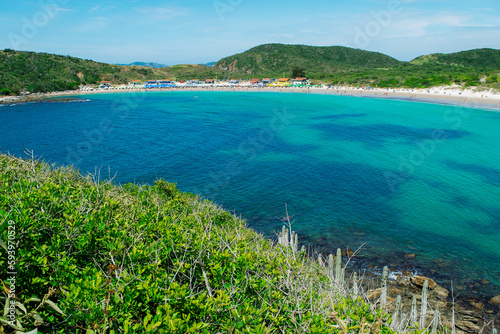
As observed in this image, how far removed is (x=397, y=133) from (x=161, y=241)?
5956 cm

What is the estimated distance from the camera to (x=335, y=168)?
37.5m

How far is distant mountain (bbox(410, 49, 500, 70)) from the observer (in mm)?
167200

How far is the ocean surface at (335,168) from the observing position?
2092cm

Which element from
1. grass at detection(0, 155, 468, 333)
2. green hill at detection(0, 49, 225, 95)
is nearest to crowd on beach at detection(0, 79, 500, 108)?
green hill at detection(0, 49, 225, 95)

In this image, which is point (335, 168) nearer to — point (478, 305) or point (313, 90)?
point (478, 305)

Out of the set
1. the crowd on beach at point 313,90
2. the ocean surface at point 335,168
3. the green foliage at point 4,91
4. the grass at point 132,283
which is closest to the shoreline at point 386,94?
the crowd on beach at point 313,90

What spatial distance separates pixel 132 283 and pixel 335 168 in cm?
3430

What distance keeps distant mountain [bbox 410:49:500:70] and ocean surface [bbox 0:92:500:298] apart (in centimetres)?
12291

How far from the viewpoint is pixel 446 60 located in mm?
189750

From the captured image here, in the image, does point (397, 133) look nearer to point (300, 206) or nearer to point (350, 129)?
point (350, 129)

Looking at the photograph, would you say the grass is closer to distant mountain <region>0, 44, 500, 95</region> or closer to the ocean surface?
the ocean surface

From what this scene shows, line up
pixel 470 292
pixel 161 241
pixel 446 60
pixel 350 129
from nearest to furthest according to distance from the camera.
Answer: pixel 161 241 < pixel 470 292 < pixel 350 129 < pixel 446 60

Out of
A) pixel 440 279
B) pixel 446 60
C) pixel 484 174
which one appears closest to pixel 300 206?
pixel 440 279

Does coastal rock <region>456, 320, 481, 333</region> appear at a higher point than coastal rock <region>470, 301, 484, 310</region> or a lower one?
higher
